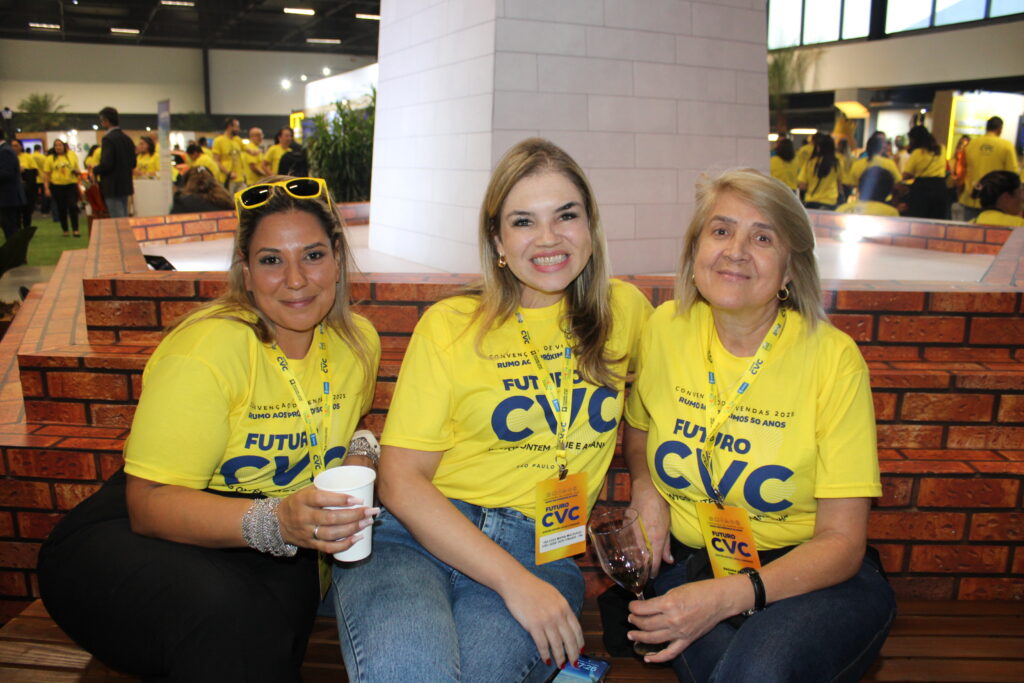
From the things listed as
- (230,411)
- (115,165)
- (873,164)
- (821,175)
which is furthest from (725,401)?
(115,165)

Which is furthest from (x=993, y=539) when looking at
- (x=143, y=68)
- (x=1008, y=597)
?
(x=143, y=68)

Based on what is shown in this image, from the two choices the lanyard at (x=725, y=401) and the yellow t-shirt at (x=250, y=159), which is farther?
the yellow t-shirt at (x=250, y=159)

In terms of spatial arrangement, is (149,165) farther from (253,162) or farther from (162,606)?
(162,606)

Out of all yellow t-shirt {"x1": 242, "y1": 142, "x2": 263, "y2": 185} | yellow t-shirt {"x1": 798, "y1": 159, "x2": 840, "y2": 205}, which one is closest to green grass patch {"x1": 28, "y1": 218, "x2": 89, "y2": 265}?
yellow t-shirt {"x1": 242, "y1": 142, "x2": 263, "y2": 185}

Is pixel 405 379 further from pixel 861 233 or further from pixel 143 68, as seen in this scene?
pixel 143 68

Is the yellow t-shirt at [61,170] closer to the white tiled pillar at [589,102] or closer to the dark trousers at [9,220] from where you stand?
the dark trousers at [9,220]

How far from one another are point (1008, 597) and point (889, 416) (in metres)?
0.58

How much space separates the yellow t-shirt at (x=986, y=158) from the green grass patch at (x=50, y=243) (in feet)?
37.9

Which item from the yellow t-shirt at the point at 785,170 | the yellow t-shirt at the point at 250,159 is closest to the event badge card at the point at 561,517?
Result: the yellow t-shirt at the point at 785,170

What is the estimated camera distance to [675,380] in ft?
5.53

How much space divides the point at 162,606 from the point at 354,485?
1.38ft

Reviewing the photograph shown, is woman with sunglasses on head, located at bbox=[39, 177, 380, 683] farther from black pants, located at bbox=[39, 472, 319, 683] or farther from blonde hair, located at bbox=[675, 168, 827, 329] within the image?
blonde hair, located at bbox=[675, 168, 827, 329]

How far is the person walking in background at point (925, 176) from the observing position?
8172 millimetres

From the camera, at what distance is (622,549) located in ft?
4.76
